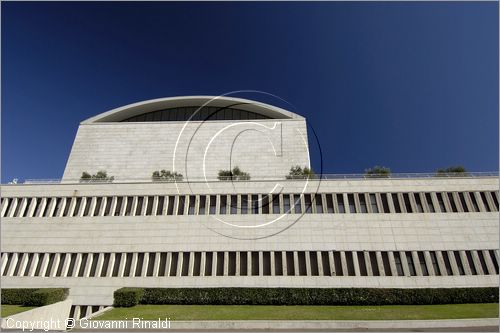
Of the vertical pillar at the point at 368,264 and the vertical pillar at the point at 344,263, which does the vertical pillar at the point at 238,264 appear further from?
the vertical pillar at the point at 368,264

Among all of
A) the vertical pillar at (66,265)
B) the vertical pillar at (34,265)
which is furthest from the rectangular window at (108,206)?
the vertical pillar at (34,265)

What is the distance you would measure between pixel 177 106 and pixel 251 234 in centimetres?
3613

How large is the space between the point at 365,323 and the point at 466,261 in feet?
60.8

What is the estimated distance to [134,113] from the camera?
182ft

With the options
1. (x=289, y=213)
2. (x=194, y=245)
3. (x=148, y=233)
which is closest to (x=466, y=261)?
(x=289, y=213)

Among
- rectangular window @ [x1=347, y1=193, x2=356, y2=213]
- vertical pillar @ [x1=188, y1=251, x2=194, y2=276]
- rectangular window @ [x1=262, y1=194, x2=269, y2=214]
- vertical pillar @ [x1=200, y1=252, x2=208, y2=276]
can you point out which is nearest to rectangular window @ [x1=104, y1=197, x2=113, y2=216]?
vertical pillar @ [x1=188, y1=251, x2=194, y2=276]

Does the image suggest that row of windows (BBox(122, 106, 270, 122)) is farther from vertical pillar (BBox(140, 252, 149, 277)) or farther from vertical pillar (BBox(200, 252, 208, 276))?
vertical pillar (BBox(140, 252, 149, 277))

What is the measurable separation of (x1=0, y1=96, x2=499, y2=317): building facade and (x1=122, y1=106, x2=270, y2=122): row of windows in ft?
78.9

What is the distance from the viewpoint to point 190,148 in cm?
4981

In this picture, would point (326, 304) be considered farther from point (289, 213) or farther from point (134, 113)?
point (134, 113)

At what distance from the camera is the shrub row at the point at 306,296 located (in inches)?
909

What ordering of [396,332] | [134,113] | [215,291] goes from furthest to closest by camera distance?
[134,113], [215,291], [396,332]

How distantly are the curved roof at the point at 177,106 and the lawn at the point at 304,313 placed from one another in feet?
124

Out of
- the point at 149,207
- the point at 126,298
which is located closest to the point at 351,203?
the point at 149,207
